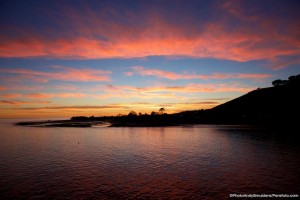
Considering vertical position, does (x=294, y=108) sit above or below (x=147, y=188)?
above

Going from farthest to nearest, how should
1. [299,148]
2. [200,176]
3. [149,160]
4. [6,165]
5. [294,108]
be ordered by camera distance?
[294,108]
[299,148]
[149,160]
[6,165]
[200,176]

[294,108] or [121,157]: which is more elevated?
[294,108]

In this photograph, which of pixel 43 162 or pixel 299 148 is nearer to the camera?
pixel 43 162

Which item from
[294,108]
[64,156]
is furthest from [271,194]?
[294,108]

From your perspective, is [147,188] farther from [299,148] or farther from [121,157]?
[299,148]

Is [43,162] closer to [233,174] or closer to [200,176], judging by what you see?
[200,176]

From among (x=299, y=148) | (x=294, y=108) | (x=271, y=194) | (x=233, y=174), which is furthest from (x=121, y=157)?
(x=294, y=108)

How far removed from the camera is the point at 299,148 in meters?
64.0

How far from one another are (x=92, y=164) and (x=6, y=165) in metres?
17.8

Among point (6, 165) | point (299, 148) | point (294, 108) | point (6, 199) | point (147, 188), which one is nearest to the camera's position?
point (6, 199)

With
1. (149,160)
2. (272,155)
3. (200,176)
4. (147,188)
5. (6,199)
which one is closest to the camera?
(6,199)

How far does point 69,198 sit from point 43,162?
2543 centimetres

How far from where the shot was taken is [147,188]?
33.0 meters

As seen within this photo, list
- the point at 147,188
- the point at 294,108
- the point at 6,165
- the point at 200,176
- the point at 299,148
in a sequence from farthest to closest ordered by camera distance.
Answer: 1. the point at 294,108
2. the point at 299,148
3. the point at 6,165
4. the point at 200,176
5. the point at 147,188
